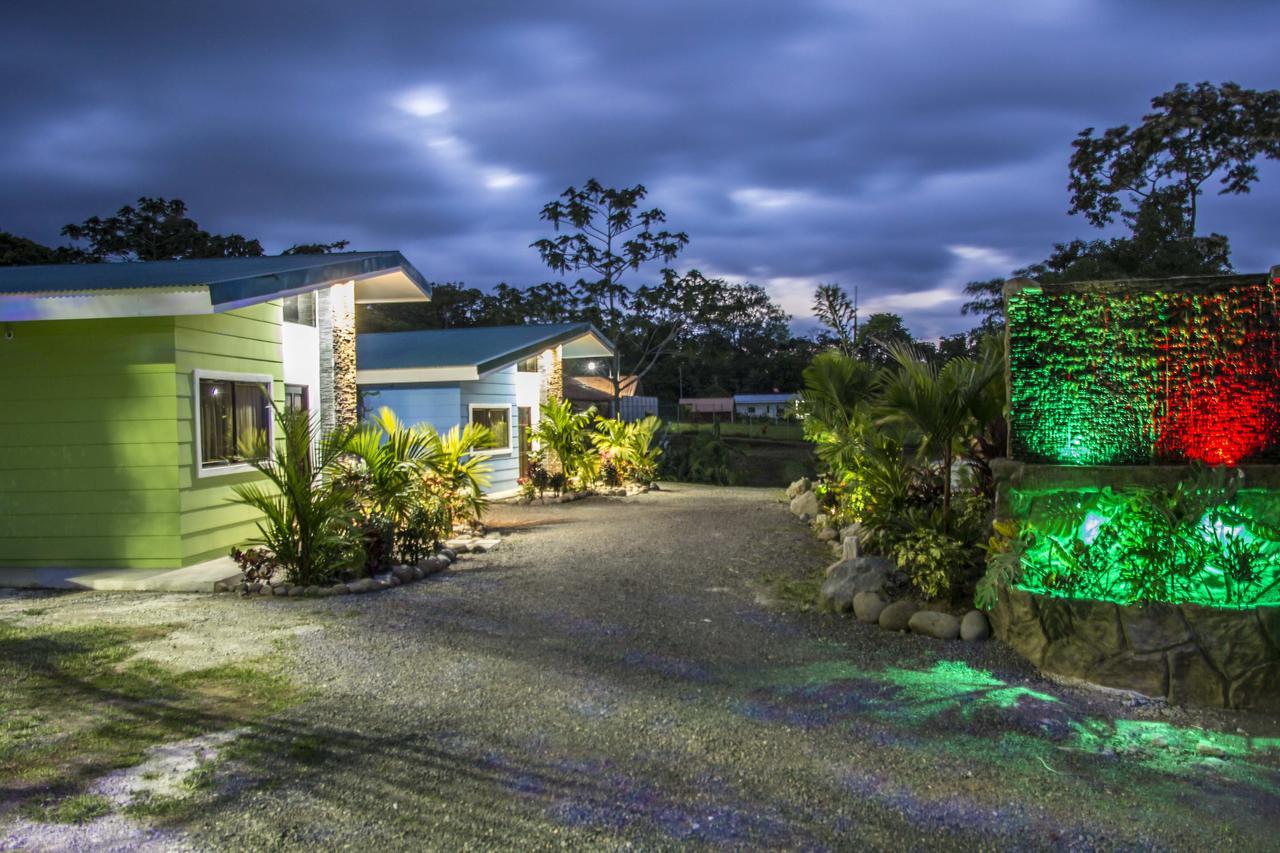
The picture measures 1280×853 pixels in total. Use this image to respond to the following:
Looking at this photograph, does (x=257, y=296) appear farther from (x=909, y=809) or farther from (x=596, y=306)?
(x=596, y=306)

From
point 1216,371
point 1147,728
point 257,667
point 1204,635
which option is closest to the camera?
point 1147,728

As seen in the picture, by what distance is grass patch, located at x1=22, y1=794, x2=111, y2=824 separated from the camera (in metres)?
3.20

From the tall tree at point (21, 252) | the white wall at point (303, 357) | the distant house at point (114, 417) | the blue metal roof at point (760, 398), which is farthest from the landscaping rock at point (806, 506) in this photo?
the blue metal roof at point (760, 398)

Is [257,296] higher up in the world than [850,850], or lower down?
higher up

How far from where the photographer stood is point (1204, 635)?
4688 mm

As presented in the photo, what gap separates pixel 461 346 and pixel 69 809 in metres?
14.0

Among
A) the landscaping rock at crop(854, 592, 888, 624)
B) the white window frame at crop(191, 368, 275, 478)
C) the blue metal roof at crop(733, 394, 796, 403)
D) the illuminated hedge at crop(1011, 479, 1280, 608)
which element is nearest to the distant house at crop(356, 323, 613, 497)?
the white window frame at crop(191, 368, 275, 478)

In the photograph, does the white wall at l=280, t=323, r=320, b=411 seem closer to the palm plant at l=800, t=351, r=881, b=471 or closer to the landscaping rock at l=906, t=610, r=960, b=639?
the palm plant at l=800, t=351, r=881, b=471

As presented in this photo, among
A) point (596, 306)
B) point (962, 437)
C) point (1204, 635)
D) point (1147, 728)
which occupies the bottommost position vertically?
Result: point (1147, 728)

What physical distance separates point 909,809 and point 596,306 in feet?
84.5

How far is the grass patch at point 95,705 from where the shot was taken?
12.1 feet

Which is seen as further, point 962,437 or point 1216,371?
point 962,437

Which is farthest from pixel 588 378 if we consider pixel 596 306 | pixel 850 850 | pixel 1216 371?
pixel 850 850

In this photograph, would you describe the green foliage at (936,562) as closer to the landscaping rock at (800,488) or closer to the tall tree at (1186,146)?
the landscaping rock at (800,488)
